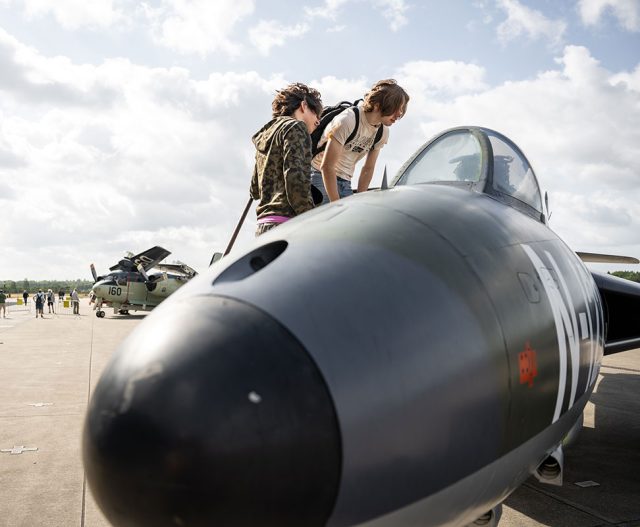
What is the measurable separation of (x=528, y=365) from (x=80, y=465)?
4.35 m

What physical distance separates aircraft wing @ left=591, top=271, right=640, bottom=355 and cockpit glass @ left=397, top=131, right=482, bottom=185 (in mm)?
1903

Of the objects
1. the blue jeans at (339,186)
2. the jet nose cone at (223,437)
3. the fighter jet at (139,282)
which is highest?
the blue jeans at (339,186)

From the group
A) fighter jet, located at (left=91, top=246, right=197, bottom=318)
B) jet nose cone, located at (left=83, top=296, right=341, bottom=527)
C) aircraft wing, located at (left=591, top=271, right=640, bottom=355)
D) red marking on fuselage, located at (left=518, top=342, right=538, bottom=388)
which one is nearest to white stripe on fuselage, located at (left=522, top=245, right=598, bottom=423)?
red marking on fuselage, located at (left=518, top=342, right=538, bottom=388)

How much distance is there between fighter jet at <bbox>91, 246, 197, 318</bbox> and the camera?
30.8 m

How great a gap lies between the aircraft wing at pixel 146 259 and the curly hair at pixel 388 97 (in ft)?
100

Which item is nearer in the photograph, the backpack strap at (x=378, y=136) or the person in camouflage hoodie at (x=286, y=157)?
the person in camouflage hoodie at (x=286, y=157)

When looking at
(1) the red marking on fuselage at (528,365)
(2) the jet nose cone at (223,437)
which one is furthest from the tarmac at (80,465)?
(1) the red marking on fuselage at (528,365)

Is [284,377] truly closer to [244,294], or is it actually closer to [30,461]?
[244,294]

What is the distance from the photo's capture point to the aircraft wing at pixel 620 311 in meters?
4.68

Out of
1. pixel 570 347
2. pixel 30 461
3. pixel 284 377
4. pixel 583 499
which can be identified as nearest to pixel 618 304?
pixel 583 499

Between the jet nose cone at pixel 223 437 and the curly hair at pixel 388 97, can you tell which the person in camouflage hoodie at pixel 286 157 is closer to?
the curly hair at pixel 388 97

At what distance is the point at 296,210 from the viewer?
144 inches

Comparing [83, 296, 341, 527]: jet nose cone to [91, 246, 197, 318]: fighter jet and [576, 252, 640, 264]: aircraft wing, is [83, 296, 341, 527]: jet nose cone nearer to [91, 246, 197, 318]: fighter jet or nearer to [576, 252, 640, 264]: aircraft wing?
[576, 252, 640, 264]: aircraft wing

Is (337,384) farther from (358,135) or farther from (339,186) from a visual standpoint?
(339,186)
